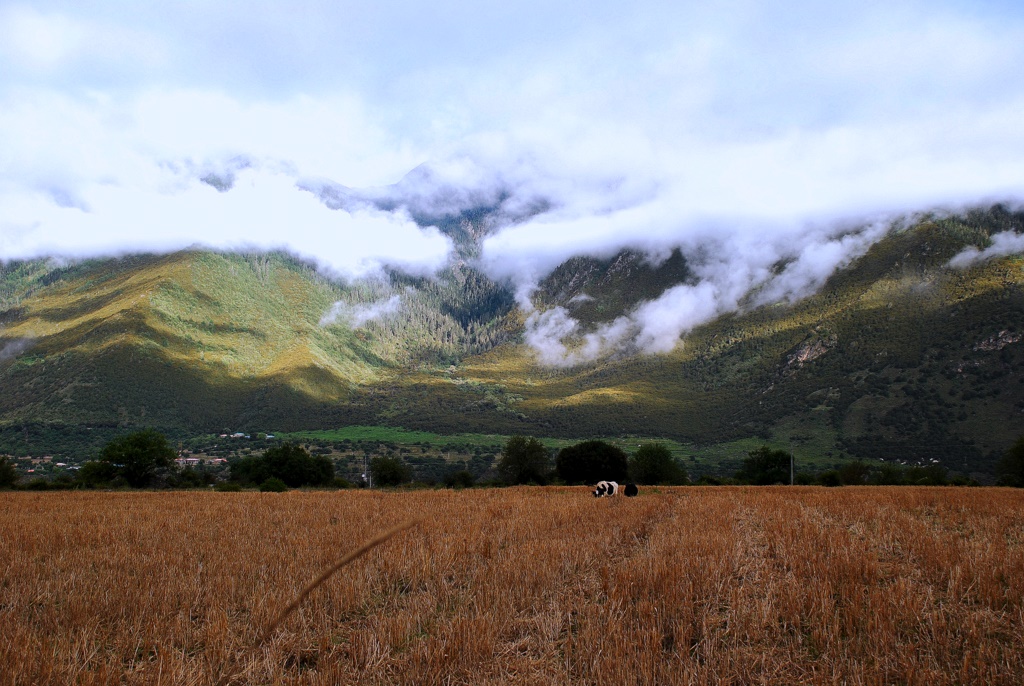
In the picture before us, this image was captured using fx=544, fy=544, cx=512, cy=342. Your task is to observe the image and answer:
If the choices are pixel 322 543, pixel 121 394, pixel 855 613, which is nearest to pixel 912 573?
pixel 855 613

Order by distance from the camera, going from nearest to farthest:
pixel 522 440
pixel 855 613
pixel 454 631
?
pixel 454 631 → pixel 855 613 → pixel 522 440

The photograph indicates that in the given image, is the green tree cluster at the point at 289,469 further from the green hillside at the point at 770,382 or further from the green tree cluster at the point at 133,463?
the green hillside at the point at 770,382

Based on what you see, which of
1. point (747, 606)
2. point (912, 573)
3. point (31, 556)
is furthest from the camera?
point (31, 556)

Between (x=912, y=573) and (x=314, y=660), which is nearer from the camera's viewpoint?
(x=314, y=660)

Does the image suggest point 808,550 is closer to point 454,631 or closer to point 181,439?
point 454,631

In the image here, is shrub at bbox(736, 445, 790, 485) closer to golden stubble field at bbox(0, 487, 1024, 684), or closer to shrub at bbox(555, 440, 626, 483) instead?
shrub at bbox(555, 440, 626, 483)

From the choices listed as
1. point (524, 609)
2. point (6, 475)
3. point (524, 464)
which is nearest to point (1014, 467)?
point (524, 464)

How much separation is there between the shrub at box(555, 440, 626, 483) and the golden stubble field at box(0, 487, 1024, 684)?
46900mm

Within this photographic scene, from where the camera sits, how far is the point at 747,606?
19.5 ft

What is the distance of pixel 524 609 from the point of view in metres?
5.80

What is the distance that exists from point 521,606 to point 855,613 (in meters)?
3.43

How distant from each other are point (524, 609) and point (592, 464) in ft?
174

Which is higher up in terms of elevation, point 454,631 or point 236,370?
point 236,370

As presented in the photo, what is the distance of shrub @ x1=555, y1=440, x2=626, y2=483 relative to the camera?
57.0m
